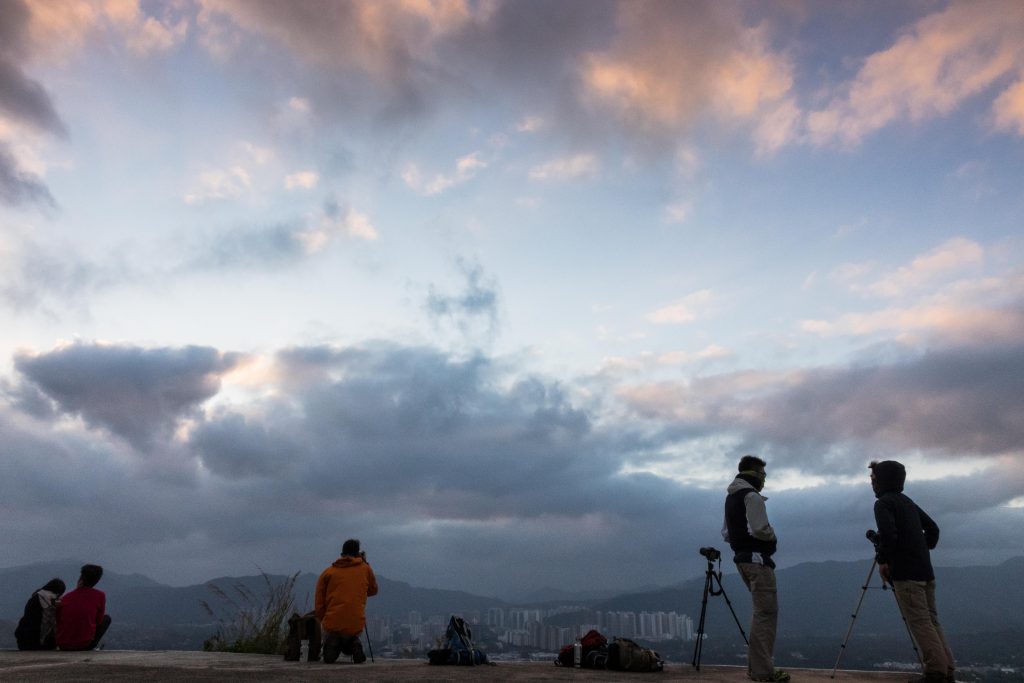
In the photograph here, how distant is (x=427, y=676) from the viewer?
6605 mm

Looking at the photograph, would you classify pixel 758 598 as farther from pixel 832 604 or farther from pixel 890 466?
pixel 832 604

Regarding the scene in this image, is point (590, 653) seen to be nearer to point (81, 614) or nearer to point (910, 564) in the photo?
point (910, 564)

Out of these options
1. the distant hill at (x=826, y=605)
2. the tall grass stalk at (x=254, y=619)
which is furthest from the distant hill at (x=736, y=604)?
the tall grass stalk at (x=254, y=619)

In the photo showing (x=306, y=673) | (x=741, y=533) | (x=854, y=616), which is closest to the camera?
(x=306, y=673)

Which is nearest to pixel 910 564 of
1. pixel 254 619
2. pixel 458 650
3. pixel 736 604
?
pixel 458 650

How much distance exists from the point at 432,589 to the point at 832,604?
8994 centimetres

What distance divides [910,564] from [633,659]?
10.7ft

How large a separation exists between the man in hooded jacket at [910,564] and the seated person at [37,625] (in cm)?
1162

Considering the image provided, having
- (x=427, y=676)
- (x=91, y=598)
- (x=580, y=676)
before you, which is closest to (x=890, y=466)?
(x=580, y=676)

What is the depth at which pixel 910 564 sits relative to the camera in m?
7.15

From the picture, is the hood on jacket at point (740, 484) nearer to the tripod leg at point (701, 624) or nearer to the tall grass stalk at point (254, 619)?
the tripod leg at point (701, 624)

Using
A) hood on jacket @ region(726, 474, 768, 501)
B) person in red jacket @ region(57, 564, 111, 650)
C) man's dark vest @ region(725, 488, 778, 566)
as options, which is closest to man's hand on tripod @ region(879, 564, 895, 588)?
man's dark vest @ region(725, 488, 778, 566)

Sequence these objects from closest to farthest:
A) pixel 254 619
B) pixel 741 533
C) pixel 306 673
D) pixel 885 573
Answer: pixel 306 673 < pixel 885 573 < pixel 741 533 < pixel 254 619

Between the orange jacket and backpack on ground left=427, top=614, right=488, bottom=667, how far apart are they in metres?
1.27
